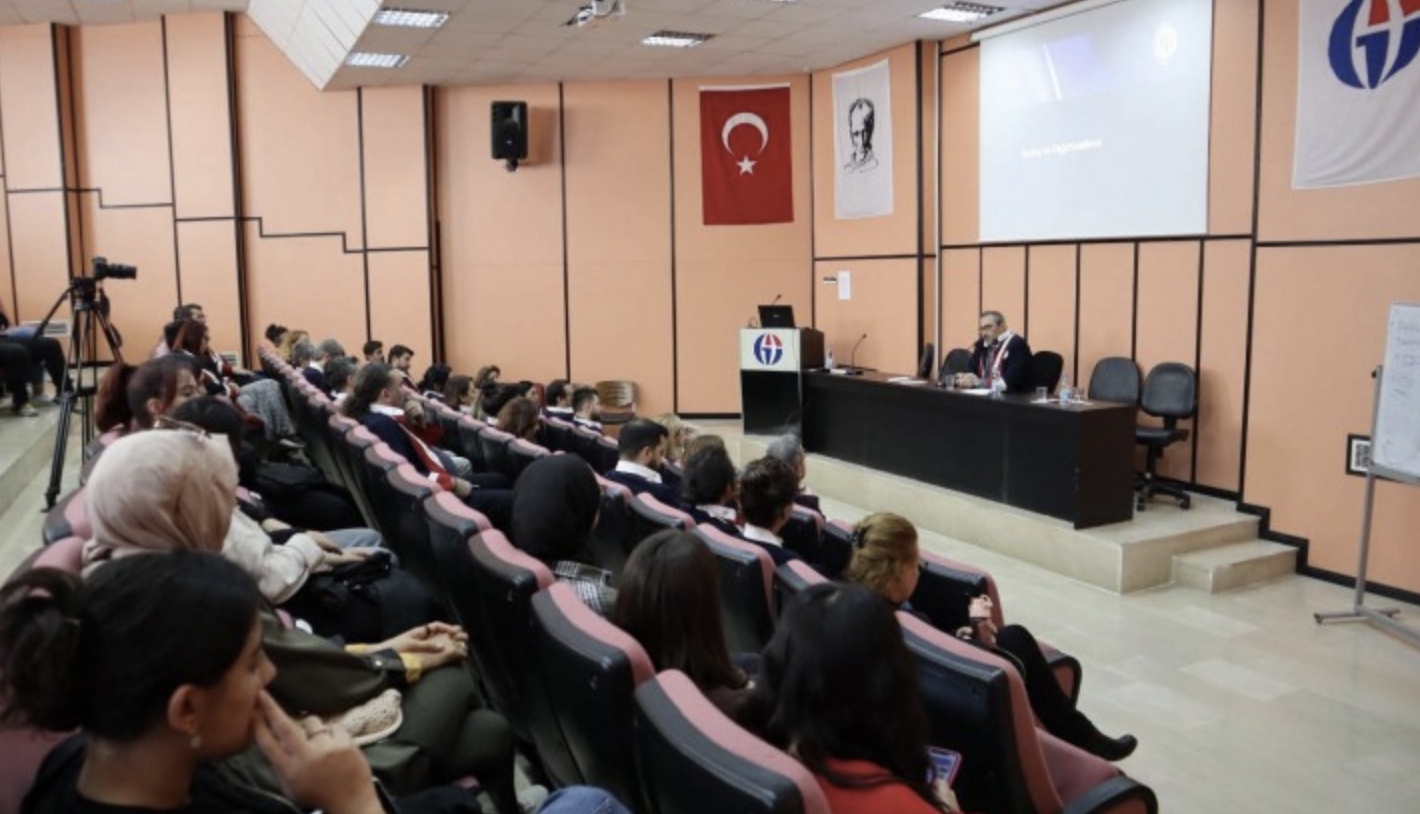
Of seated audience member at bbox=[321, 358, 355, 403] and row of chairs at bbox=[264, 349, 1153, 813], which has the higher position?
seated audience member at bbox=[321, 358, 355, 403]

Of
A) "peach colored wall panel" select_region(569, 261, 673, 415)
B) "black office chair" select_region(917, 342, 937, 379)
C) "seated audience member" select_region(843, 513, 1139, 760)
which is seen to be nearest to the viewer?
"seated audience member" select_region(843, 513, 1139, 760)

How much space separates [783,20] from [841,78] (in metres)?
1.98

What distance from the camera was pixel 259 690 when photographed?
4.36 feet

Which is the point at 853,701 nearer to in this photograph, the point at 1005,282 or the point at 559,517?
the point at 559,517

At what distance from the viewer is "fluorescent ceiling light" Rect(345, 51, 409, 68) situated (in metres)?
9.29

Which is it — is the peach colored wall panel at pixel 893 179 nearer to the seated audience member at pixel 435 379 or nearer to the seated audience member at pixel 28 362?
the seated audience member at pixel 435 379

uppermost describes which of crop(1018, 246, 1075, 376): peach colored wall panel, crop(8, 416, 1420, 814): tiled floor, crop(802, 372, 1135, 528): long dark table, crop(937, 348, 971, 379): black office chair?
crop(1018, 246, 1075, 376): peach colored wall panel

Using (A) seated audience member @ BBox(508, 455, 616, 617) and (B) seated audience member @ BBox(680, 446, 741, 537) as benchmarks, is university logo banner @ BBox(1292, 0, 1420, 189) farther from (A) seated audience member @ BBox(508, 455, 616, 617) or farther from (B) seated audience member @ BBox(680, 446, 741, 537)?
(A) seated audience member @ BBox(508, 455, 616, 617)

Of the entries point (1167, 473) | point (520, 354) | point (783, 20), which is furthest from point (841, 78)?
point (1167, 473)

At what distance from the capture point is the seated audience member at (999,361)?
6.97 metres

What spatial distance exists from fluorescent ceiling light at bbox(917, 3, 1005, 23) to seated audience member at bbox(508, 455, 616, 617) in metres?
6.28

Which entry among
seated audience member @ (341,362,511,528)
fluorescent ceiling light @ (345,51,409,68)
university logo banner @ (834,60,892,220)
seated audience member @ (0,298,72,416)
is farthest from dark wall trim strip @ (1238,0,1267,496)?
seated audience member @ (0,298,72,416)

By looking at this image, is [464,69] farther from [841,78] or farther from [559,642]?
[559,642]

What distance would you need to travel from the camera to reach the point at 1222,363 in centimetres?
674
